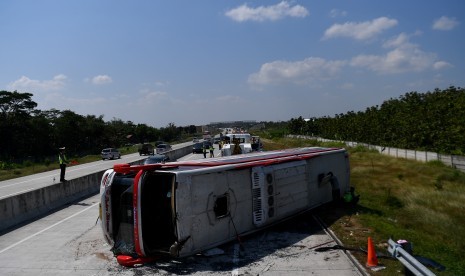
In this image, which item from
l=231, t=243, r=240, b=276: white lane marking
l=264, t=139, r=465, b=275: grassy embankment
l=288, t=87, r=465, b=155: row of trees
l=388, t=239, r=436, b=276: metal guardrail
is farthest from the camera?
l=288, t=87, r=465, b=155: row of trees

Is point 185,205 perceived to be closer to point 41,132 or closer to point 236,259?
point 236,259

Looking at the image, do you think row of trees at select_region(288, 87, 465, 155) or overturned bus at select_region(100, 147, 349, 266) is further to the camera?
row of trees at select_region(288, 87, 465, 155)

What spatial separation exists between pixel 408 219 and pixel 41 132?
2268 inches

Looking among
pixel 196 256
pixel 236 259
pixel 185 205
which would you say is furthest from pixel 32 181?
pixel 236 259

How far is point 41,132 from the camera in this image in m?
60.1

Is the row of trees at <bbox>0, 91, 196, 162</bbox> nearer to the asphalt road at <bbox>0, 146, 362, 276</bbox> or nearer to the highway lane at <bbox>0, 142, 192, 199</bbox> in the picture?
the highway lane at <bbox>0, 142, 192, 199</bbox>

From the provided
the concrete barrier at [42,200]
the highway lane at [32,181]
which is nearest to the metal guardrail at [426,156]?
the concrete barrier at [42,200]

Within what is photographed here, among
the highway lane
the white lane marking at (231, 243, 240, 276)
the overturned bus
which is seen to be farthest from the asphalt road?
the highway lane

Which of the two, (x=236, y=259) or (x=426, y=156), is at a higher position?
(x=236, y=259)

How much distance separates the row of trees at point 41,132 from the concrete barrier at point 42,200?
35585mm

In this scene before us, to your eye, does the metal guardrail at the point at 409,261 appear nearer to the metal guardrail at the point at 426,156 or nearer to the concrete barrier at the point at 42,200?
the concrete barrier at the point at 42,200

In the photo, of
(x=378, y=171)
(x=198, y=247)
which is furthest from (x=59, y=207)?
(x=378, y=171)

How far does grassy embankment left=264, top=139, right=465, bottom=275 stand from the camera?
390 inches

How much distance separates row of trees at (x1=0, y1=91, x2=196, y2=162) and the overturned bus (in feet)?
154
